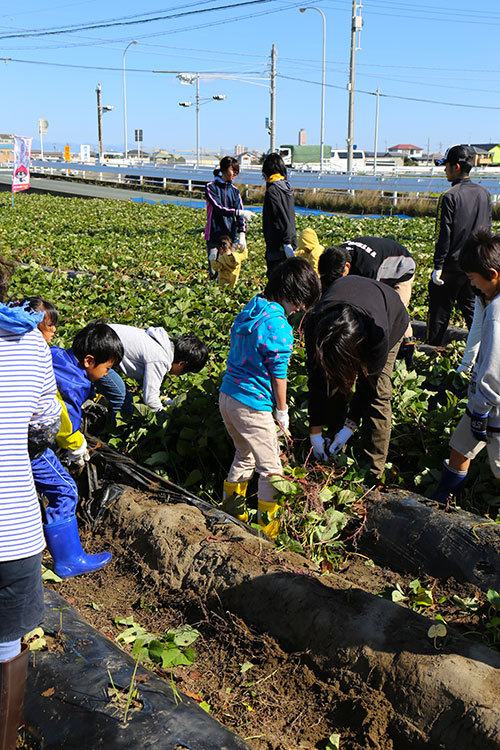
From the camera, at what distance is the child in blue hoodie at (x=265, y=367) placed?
363 centimetres

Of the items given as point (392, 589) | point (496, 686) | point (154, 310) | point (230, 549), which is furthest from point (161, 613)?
point (154, 310)

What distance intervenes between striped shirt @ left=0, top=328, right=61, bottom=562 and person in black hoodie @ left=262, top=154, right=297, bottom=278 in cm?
523

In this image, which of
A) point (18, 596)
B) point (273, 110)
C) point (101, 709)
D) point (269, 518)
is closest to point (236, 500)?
point (269, 518)

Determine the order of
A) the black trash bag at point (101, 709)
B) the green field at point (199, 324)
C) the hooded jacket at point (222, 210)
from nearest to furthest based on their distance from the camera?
1. the black trash bag at point (101, 709)
2. the green field at point (199, 324)
3. the hooded jacket at point (222, 210)

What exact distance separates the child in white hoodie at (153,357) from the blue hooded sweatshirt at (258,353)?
3.01ft

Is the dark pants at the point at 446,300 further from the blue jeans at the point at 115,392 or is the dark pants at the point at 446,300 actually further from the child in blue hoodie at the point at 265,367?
the blue jeans at the point at 115,392

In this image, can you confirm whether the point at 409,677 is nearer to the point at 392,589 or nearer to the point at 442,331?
the point at 392,589

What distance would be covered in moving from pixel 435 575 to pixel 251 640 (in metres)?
1.06

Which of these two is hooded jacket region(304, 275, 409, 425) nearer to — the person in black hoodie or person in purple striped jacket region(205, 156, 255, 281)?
the person in black hoodie

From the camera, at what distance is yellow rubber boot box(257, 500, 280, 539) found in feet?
12.7

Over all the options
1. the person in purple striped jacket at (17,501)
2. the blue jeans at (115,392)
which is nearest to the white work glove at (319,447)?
the blue jeans at (115,392)

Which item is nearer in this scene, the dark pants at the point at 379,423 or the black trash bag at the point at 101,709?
the black trash bag at the point at 101,709

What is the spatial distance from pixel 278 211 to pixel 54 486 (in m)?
4.69

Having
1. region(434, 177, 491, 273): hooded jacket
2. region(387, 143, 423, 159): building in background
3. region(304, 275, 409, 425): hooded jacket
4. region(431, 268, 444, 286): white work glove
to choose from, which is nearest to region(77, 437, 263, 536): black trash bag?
region(304, 275, 409, 425): hooded jacket
